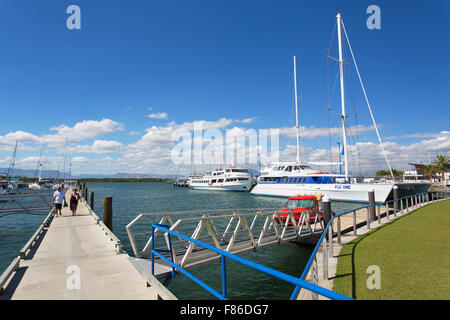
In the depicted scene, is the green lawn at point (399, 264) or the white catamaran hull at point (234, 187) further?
the white catamaran hull at point (234, 187)

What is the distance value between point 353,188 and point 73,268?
37.0 meters

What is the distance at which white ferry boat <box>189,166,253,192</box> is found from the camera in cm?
6738

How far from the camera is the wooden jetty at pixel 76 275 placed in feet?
16.6

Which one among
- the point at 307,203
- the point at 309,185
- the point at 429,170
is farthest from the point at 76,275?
the point at 429,170

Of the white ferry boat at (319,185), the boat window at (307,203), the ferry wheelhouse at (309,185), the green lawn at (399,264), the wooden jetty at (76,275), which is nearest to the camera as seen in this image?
the wooden jetty at (76,275)

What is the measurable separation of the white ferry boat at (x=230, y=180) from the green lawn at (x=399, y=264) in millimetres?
55951

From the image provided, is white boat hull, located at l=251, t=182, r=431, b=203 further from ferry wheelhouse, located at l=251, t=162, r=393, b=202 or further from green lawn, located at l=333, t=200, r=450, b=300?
green lawn, located at l=333, t=200, r=450, b=300

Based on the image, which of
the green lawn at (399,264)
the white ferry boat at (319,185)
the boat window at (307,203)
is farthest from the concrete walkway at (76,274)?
the white ferry boat at (319,185)

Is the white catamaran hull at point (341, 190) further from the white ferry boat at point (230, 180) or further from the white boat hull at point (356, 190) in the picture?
the white ferry boat at point (230, 180)

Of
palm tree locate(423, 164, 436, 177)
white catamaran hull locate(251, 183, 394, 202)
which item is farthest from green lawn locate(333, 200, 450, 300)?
palm tree locate(423, 164, 436, 177)

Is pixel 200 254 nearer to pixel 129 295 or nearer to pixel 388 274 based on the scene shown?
pixel 129 295

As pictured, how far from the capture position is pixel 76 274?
243 inches

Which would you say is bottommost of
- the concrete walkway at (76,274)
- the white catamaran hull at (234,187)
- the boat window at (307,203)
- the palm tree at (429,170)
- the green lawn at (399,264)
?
the white catamaran hull at (234,187)
